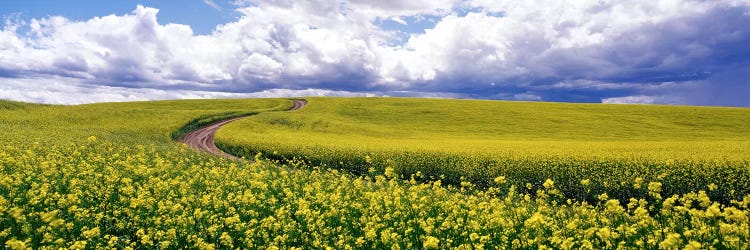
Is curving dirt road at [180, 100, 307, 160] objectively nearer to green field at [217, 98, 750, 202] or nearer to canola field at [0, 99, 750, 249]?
green field at [217, 98, 750, 202]

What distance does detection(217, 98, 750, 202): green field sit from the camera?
2097 cm

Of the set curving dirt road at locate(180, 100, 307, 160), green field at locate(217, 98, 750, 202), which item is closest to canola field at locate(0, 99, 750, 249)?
green field at locate(217, 98, 750, 202)

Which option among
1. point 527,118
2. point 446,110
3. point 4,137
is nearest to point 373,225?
point 4,137

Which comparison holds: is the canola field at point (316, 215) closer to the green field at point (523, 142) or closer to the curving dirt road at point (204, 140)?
the green field at point (523, 142)

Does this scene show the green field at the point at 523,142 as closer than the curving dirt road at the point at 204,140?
Yes

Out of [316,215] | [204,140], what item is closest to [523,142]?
[204,140]

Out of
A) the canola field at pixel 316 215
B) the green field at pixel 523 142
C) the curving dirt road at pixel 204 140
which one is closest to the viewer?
the canola field at pixel 316 215

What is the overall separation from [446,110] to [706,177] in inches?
1833

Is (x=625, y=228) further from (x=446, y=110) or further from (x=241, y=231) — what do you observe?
(x=446, y=110)

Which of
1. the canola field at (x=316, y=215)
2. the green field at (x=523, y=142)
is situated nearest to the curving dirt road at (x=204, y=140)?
the green field at (x=523, y=142)

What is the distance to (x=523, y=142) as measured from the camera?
118 ft

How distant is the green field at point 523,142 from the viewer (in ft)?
68.8

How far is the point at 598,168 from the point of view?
72.7 feet

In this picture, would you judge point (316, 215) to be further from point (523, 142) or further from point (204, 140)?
point (204, 140)
